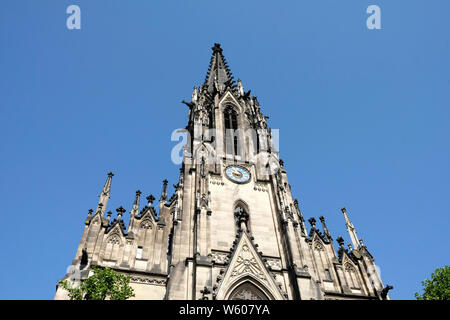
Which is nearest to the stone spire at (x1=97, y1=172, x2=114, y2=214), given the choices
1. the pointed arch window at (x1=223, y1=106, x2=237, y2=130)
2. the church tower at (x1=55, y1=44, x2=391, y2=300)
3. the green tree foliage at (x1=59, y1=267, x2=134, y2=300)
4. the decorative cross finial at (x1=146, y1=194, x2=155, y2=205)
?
the church tower at (x1=55, y1=44, x2=391, y2=300)

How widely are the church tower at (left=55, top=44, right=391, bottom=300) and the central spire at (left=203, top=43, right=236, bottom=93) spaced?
529 inches

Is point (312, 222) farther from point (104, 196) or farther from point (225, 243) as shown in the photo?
point (104, 196)

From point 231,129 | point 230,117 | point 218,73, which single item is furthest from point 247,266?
point 218,73

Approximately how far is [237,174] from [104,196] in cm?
981

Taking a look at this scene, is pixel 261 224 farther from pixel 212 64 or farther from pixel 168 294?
pixel 212 64

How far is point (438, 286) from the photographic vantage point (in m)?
20.1

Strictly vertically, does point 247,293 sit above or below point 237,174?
below

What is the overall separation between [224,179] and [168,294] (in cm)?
1081

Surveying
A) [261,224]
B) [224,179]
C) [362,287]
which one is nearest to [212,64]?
[224,179]

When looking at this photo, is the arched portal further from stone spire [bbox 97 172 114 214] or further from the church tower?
stone spire [bbox 97 172 114 214]

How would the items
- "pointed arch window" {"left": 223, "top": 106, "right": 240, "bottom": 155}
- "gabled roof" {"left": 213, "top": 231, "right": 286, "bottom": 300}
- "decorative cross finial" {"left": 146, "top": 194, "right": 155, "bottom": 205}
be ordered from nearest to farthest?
"gabled roof" {"left": 213, "top": 231, "right": 286, "bottom": 300}, "decorative cross finial" {"left": 146, "top": 194, "right": 155, "bottom": 205}, "pointed arch window" {"left": 223, "top": 106, "right": 240, "bottom": 155}

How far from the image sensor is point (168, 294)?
16.7 meters

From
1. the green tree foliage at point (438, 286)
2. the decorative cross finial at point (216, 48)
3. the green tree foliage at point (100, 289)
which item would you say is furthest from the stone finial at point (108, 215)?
the decorative cross finial at point (216, 48)

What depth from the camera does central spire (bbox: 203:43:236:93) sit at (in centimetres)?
4046
